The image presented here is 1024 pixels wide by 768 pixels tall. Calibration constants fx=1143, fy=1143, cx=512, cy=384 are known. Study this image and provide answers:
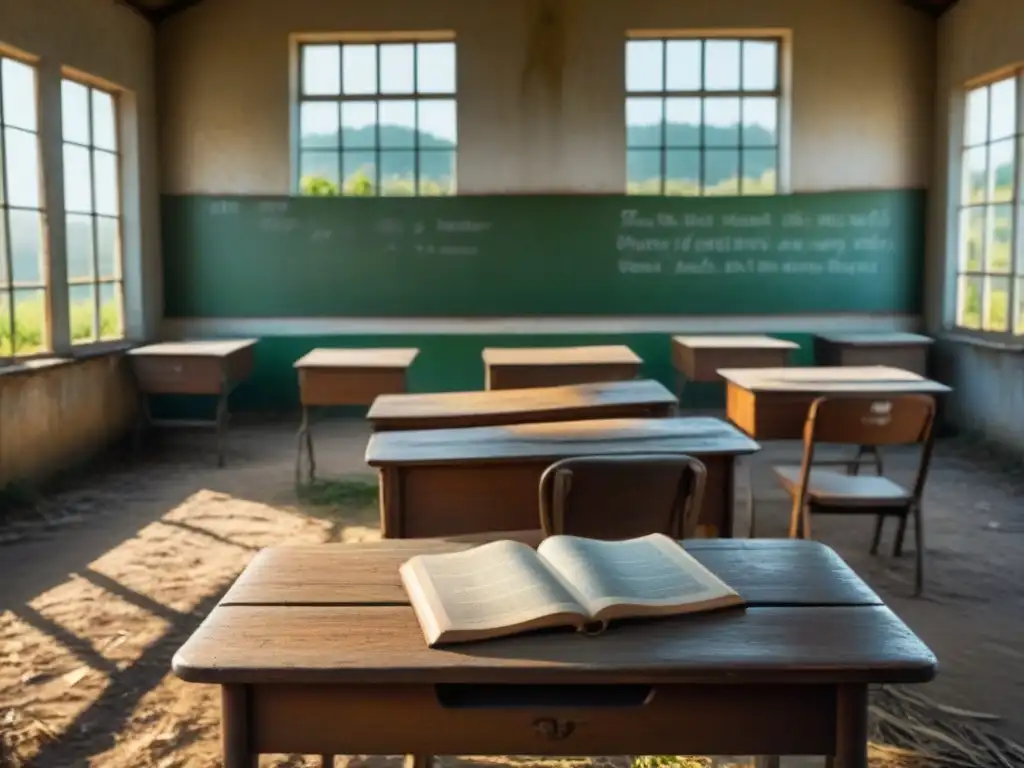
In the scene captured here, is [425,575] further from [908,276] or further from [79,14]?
[908,276]

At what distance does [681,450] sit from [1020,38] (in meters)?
4.89

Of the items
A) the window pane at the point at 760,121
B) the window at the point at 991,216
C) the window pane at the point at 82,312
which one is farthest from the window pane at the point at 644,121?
the window pane at the point at 82,312

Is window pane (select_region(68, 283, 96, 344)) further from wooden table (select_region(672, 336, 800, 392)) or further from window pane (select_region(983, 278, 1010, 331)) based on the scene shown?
window pane (select_region(983, 278, 1010, 331))

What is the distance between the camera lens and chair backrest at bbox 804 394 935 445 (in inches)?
150

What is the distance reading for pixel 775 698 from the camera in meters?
1.29

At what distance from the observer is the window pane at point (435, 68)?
7.95 meters

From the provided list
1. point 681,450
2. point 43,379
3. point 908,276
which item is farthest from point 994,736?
point 908,276

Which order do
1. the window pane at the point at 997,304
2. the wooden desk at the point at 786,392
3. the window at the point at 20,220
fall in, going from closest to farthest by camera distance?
the wooden desk at the point at 786,392, the window at the point at 20,220, the window pane at the point at 997,304

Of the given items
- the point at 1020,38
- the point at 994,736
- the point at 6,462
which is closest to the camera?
the point at 994,736

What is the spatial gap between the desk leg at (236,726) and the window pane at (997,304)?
6.53 metres

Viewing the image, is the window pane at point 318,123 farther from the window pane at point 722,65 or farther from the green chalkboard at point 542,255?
the window pane at point 722,65

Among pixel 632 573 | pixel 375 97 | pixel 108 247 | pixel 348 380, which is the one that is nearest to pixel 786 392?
pixel 348 380

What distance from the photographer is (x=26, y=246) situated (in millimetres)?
6059

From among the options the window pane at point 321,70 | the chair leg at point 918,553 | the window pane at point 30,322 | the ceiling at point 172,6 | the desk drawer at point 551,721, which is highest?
the ceiling at point 172,6
